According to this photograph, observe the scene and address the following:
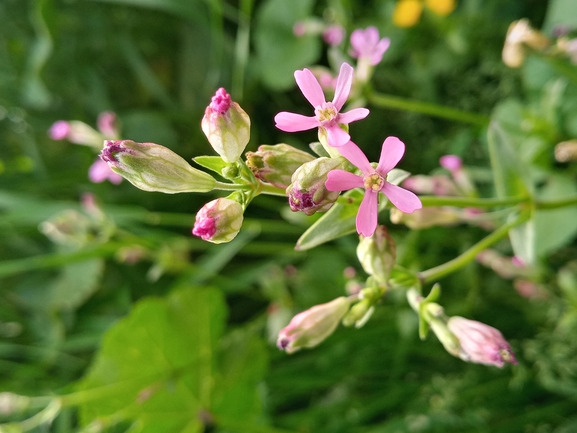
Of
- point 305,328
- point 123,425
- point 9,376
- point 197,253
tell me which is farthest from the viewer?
point 197,253

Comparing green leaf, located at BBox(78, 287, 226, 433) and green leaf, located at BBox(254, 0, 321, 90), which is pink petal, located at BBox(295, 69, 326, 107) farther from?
green leaf, located at BBox(254, 0, 321, 90)

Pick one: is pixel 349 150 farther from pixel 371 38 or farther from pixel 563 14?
pixel 563 14

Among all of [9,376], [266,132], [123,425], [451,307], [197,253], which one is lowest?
[451,307]

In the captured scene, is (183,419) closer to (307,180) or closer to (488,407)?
(488,407)

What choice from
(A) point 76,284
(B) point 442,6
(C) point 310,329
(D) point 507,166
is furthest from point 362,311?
(A) point 76,284

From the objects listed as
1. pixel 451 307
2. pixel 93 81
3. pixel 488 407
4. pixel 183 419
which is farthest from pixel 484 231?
pixel 93 81
